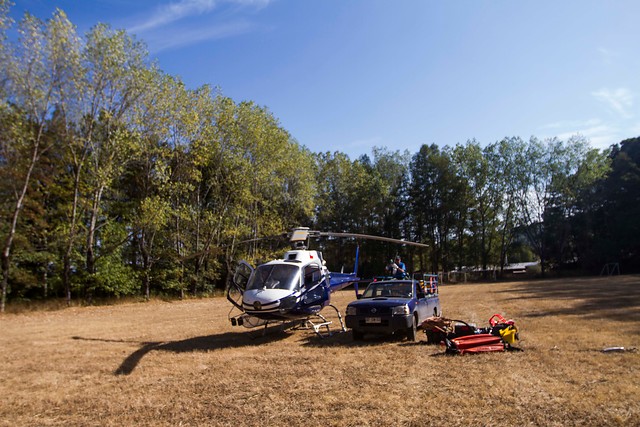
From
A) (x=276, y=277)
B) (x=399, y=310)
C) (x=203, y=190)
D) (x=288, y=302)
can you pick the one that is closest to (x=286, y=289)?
(x=288, y=302)

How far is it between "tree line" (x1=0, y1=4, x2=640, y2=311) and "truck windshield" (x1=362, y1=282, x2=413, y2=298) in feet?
13.2

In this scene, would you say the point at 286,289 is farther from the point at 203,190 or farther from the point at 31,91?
the point at 203,190

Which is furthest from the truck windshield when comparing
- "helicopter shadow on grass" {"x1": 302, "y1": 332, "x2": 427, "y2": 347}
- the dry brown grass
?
the dry brown grass

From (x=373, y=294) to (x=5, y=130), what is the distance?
20.2 metres

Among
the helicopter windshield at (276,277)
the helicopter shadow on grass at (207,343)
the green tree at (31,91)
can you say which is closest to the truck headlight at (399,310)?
the helicopter windshield at (276,277)

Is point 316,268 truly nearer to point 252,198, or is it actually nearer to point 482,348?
point 482,348

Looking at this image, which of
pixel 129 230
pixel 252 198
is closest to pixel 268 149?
pixel 252 198

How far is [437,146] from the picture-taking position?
54906mm

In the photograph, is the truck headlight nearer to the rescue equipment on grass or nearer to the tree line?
the rescue equipment on grass

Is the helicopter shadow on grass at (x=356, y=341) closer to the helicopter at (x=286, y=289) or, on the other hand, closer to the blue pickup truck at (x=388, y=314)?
the blue pickup truck at (x=388, y=314)

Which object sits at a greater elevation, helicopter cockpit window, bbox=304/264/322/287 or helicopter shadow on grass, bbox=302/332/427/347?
helicopter cockpit window, bbox=304/264/322/287

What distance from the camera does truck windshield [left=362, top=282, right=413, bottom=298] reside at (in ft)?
36.8

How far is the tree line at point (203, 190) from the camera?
23.1 metres

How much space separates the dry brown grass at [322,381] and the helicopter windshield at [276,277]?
54.2 inches
